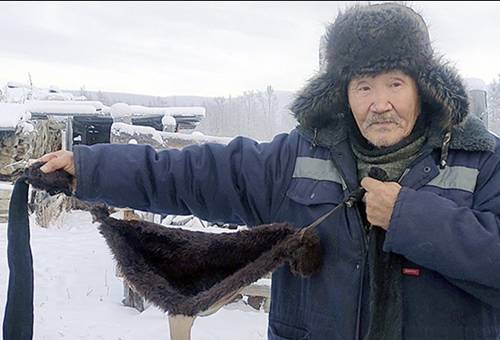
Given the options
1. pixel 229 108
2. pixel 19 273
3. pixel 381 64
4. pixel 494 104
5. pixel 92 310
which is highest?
pixel 381 64

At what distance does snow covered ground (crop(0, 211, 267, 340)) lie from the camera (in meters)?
3.87

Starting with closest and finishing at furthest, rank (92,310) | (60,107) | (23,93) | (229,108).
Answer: (92,310) < (60,107) < (23,93) < (229,108)

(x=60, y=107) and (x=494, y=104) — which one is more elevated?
(x=494, y=104)

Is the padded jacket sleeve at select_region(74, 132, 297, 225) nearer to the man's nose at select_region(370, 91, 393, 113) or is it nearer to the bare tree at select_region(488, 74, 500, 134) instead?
the man's nose at select_region(370, 91, 393, 113)

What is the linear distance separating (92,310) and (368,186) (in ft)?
11.6

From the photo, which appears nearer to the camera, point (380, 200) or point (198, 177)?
point (380, 200)

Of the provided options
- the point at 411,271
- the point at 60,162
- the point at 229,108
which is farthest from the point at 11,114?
the point at 411,271

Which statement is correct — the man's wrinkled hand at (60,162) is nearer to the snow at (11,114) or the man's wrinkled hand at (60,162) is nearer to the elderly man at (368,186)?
the elderly man at (368,186)

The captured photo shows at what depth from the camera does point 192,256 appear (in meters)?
1.69

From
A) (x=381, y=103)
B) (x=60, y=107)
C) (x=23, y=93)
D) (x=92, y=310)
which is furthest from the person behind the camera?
(x=23, y=93)

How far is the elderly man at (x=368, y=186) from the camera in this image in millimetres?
1383

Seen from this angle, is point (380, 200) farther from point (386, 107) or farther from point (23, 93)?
point (23, 93)

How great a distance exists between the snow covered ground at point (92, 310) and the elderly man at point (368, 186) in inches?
75.1

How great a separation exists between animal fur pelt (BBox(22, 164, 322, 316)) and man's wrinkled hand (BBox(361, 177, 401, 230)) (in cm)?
18
